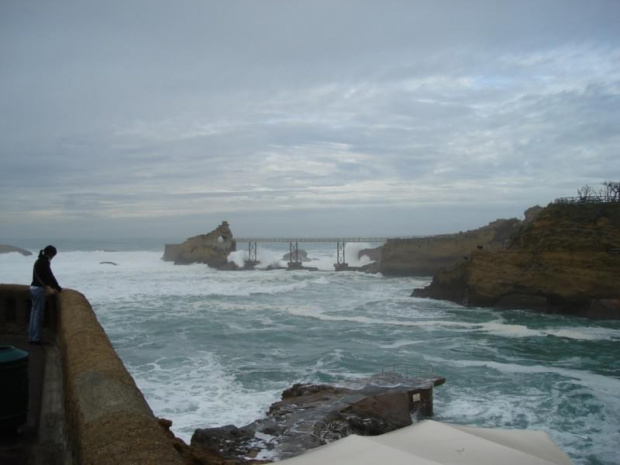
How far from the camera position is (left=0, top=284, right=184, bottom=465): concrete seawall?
2792 mm

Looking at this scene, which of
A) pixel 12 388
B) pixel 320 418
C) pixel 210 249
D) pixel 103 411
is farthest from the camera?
pixel 210 249

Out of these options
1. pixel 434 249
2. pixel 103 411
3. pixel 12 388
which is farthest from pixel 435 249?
pixel 103 411

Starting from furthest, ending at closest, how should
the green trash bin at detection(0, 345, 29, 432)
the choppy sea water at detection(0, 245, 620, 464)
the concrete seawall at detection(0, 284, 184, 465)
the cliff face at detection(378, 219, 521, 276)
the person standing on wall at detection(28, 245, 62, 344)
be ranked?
Result: the cliff face at detection(378, 219, 521, 276) < the choppy sea water at detection(0, 245, 620, 464) < the person standing on wall at detection(28, 245, 62, 344) < the green trash bin at detection(0, 345, 29, 432) < the concrete seawall at detection(0, 284, 184, 465)

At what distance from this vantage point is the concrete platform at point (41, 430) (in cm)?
404

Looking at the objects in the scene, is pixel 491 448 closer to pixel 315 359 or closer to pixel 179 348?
pixel 315 359

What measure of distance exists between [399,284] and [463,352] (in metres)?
26.4

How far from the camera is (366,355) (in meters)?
17.5

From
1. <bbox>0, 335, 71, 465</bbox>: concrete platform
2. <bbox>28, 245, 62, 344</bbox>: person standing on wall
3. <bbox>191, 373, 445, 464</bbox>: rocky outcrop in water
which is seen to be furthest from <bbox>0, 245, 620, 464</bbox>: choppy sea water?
<bbox>0, 335, 71, 465</bbox>: concrete platform

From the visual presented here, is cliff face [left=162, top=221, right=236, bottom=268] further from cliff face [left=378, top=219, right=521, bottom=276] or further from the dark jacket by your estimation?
the dark jacket

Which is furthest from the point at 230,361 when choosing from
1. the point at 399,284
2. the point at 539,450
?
the point at 399,284

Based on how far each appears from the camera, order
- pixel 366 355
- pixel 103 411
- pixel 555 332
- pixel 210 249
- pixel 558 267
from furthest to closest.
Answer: pixel 210 249, pixel 558 267, pixel 555 332, pixel 366 355, pixel 103 411

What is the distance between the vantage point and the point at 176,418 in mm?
10820

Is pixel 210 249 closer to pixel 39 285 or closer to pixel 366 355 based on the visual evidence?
pixel 366 355

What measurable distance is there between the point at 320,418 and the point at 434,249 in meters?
44.4
